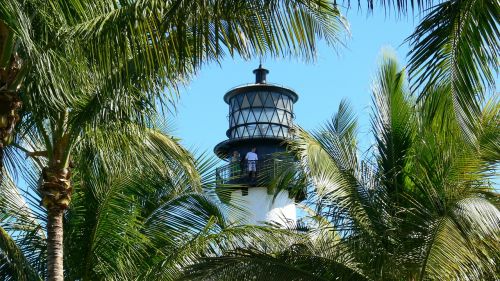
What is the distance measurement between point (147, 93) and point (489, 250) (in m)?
4.49

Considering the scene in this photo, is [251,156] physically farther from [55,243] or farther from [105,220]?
[55,243]

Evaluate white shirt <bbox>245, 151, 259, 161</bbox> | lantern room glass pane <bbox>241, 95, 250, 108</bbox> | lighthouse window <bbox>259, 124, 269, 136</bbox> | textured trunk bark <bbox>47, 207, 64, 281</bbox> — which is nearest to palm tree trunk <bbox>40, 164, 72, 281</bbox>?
textured trunk bark <bbox>47, 207, 64, 281</bbox>

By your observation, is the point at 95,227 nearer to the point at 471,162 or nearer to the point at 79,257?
the point at 79,257

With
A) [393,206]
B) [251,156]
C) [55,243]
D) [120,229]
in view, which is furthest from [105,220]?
[251,156]

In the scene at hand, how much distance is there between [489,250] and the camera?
418 inches

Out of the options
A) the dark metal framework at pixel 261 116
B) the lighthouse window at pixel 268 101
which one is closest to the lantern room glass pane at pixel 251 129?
the dark metal framework at pixel 261 116

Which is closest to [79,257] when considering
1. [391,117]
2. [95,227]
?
[95,227]

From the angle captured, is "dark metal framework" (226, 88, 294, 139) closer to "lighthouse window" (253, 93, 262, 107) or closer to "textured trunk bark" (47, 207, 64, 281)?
"lighthouse window" (253, 93, 262, 107)

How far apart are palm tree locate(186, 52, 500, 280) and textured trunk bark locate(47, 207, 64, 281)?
1733mm

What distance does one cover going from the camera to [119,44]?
6.97 m

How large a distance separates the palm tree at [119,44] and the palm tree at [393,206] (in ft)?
8.66

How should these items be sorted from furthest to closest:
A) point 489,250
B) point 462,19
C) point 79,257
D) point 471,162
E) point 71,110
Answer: point 79,257 → point 471,162 → point 489,250 → point 71,110 → point 462,19

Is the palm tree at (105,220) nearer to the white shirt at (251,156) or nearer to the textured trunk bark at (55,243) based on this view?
the textured trunk bark at (55,243)

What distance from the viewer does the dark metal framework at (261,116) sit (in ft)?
96.7
